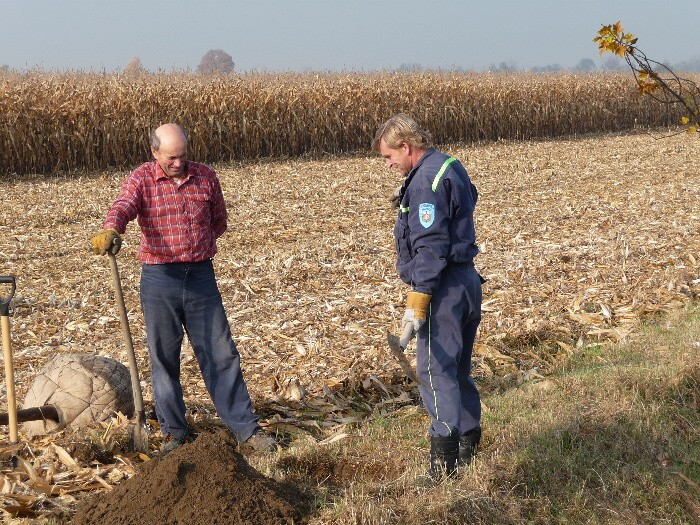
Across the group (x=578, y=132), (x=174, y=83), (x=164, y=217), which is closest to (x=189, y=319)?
(x=164, y=217)

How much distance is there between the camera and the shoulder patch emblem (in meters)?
4.15

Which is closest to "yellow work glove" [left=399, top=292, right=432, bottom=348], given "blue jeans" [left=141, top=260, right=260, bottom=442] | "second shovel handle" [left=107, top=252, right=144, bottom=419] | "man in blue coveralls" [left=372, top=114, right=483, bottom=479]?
"man in blue coveralls" [left=372, top=114, right=483, bottom=479]

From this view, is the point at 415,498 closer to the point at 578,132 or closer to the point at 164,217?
the point at 164,217

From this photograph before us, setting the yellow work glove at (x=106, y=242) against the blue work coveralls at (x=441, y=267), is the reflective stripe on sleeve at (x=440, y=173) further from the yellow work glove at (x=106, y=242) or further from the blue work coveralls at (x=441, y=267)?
the yellow work glove at (x=106, y=242)

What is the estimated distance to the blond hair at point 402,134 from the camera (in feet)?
13.8

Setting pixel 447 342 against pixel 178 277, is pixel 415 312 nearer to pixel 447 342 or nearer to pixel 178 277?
pixel 447 342

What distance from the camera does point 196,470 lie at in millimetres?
4027

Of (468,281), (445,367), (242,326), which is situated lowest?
(242,326)

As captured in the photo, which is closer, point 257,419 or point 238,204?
point 257,419

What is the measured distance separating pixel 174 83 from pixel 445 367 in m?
18.4

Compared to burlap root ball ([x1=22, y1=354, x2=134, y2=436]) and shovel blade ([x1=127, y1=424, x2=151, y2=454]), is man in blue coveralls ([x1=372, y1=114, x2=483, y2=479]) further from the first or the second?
burlap root ball ([x1=22, y1=354, x2=134, y2=436])

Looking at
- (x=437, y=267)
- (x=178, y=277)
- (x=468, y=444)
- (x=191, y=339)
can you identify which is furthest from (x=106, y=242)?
(x=468, y=444)

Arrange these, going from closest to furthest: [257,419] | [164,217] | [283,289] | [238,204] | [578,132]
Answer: [164,217] < [257,419] < [283,289] < [238,204] < [578,132]

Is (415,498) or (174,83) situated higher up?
(174,83)
